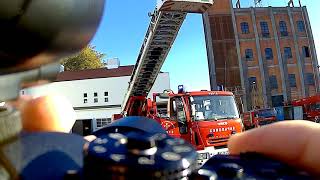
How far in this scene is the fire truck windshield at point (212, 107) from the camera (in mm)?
11758

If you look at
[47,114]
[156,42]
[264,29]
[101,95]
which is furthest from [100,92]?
[47,114]

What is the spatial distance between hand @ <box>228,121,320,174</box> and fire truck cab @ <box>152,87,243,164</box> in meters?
10.7

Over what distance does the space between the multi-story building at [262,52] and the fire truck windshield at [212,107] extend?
37.3 meters

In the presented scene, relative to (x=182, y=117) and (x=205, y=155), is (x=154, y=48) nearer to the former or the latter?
(x=182, y=117)

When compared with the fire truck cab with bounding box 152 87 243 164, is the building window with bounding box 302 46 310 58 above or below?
above

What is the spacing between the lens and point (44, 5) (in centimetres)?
70

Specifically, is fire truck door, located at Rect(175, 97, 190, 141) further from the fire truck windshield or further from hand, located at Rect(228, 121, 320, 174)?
hand, located at Rect(228, 121, 320, 174)

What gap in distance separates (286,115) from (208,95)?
81.1 feet

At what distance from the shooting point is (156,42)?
A: 1639cm

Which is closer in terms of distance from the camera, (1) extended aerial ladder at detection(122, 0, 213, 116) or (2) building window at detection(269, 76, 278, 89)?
(1) extended aerial ladder at detection(122, 0, 213, 116)

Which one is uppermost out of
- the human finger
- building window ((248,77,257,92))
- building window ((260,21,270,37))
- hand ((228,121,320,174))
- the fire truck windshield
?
building window ((260,21,270,37))

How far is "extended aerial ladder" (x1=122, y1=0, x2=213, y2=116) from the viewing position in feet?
48.4

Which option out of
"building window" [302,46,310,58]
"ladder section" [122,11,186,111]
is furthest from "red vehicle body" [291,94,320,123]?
"building window" [302,46,310,58]

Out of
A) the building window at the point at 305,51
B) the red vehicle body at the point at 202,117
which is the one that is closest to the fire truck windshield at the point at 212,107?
the red vehicle body at the point at 202,117
